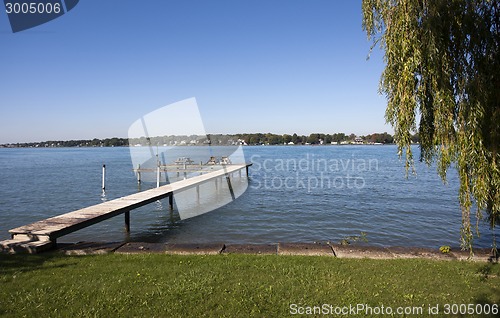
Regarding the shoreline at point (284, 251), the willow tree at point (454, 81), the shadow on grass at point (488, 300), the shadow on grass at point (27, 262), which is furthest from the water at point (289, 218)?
the willow tree at point (454, 81)

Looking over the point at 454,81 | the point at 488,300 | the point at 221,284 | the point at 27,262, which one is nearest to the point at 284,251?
the point at 221,284

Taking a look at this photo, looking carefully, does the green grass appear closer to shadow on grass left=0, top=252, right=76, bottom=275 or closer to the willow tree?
shadow on grass left=0, top=252, right=76, bottom=275

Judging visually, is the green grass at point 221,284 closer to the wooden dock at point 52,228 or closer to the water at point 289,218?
the wooden dock at point 52,228

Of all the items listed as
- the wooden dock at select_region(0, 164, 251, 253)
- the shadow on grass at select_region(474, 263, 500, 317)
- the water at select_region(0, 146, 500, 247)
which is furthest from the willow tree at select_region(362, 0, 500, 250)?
the wooden dock at select_region(0, 164, 251, 253)

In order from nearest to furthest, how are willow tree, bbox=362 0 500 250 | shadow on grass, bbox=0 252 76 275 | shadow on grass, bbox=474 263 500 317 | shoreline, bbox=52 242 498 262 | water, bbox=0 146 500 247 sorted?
shadow on grass, bbox=474 263 500 317 → willow tree, bbox=362 0 500 250 → shadow on grass, bbox=0 252 76 275 → shoreline, bbox=52 242 498 262 → water, bbox=0 146 500 247

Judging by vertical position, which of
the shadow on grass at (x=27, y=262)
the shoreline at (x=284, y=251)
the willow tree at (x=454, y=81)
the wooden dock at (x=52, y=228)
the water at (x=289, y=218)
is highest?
the willow tree at (x=454, y=81)

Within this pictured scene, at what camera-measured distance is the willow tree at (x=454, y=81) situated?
520cm

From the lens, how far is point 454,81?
5.54m

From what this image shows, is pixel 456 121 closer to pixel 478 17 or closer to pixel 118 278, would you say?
pixel 478 17

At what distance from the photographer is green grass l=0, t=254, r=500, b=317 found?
4.78 metres

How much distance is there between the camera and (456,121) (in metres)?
5.46

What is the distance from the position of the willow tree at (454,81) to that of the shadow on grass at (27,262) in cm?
731

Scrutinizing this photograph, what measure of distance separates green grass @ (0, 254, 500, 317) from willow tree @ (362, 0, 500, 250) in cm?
164

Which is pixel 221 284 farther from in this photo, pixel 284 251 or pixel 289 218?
pixel 289 218
